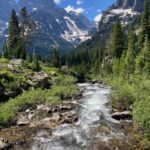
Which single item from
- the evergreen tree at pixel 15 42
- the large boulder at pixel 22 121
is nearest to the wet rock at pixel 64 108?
the large boulder at pixel 22 121

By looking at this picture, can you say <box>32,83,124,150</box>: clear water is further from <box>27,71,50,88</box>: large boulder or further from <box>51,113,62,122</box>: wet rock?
<box>27,71,50,88</box>: large boulder

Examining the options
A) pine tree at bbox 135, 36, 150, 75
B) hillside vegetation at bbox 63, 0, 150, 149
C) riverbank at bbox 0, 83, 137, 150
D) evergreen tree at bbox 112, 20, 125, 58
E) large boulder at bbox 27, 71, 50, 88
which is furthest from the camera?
evergreen tree at bbox 112, 20, 125, 58

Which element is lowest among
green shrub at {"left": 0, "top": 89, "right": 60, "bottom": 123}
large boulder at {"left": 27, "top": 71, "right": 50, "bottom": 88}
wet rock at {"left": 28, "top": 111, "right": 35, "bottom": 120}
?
wet rock at {"left": 28, "top": 111, "right": 35, "bottom": 120}

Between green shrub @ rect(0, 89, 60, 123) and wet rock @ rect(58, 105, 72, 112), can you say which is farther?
wet rock @ rect(58, 105, 72, 112)

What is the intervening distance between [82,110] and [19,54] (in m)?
71.4

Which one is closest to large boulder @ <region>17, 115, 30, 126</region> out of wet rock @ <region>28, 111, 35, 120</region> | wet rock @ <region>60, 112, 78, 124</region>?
wet rock @ <region>28, 111, 35, 120</region>

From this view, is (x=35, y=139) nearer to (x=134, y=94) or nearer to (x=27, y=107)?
(x=27, y=107)

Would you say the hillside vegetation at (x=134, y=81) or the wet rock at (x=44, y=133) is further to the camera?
the wet rock at (x=44, y=133)

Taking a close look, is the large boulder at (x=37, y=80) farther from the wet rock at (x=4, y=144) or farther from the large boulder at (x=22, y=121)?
the wet rock at (x=4, y=144)

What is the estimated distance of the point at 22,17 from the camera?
382 ft

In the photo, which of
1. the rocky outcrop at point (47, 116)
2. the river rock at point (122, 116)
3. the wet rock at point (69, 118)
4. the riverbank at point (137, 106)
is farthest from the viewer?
the river rock at point (122, 116)

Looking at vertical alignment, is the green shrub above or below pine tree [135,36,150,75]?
below

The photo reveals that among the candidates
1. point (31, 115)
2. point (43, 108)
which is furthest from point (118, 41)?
point (31, 115)

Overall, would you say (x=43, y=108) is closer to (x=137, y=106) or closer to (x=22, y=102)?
(x=22, y=102)
